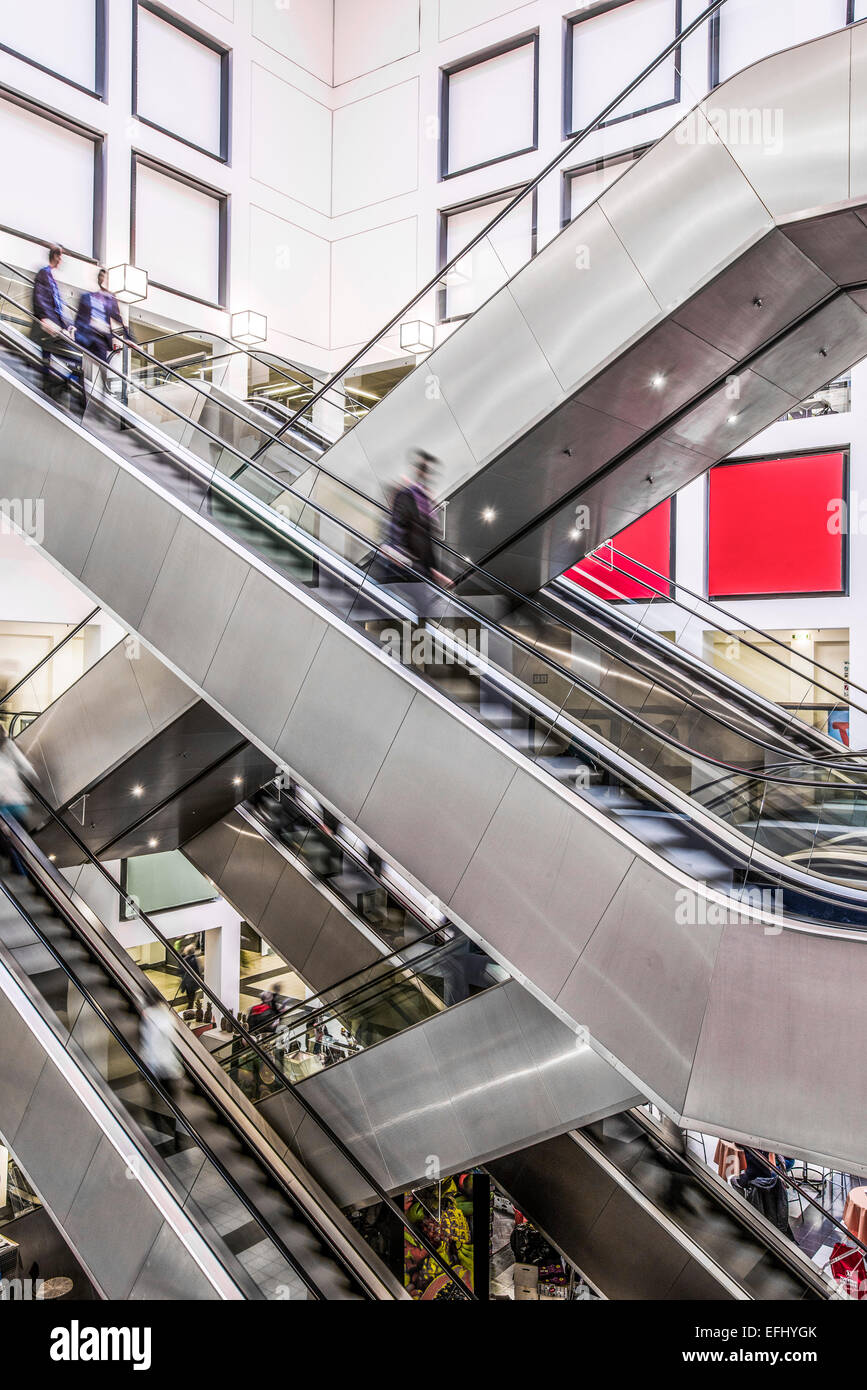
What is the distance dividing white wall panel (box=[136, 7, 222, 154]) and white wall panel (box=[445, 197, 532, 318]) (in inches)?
439

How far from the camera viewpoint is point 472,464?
8.25m

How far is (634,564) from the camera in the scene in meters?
12.4

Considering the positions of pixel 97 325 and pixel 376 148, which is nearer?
pixel 97 325

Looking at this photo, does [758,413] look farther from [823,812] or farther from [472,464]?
[823,812]

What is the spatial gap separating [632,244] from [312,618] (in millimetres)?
3819

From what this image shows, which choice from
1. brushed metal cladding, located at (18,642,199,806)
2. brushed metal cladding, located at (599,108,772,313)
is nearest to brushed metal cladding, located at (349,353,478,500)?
brushed metal cladding, located at (599,108,772,313)

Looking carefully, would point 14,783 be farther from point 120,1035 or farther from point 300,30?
point 300,30

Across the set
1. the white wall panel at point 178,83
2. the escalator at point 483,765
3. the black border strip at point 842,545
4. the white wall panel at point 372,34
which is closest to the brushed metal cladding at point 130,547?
the escalator at point 483,765

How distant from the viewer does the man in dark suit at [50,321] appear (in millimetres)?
9008

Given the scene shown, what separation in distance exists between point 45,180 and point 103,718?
10430 millimetres

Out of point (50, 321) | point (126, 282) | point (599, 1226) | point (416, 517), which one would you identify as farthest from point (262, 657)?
point (126, 282)

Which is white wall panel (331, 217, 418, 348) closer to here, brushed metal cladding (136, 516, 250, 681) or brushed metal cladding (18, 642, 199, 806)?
brushed metal cladding (18, 642, 199, 806)

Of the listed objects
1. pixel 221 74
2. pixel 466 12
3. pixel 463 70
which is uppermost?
pixel 466 12
